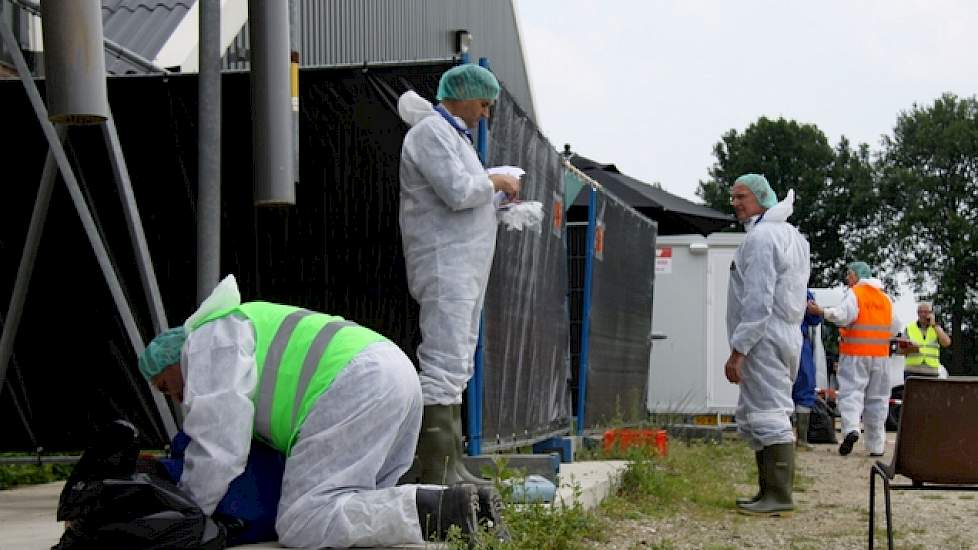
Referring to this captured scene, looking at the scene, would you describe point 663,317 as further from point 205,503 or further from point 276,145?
point 205,503

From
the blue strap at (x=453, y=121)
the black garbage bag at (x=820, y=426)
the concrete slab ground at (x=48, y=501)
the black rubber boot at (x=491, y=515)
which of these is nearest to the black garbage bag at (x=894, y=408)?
the black garbage bag at (x=820, y=426)

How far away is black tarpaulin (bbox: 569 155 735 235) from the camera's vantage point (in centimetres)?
1667

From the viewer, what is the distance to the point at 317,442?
430 cm

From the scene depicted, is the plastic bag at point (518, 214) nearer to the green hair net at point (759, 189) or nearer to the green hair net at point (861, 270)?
the green hair net at point (759, 189)

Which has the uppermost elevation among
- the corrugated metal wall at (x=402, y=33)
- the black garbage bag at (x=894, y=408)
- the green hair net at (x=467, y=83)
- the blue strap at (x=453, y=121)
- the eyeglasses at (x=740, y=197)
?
the corrugated metal wall at (x=402, y=33)

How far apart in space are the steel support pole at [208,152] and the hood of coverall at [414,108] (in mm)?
887

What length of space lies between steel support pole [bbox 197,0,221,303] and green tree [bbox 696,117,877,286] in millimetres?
51980

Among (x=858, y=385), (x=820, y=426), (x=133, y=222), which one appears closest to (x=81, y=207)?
(x=133, y=222)

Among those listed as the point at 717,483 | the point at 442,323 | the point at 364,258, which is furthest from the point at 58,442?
the point at 717,483

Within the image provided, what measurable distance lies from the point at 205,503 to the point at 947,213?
54.7 m

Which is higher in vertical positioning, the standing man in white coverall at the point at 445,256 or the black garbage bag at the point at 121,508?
Result: the standing man in white coverall at the point at 445,256

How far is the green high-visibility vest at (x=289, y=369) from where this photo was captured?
4.33m

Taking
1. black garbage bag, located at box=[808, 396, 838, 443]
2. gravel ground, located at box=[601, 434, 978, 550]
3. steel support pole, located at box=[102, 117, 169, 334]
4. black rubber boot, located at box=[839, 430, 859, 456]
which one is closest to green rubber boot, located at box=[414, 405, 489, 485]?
gravel ground, located at box=[601, 434, 978, 550]

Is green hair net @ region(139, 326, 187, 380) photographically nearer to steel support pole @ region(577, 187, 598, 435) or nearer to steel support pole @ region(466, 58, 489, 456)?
steel support pole @ region(466, 58, 489, 456)
